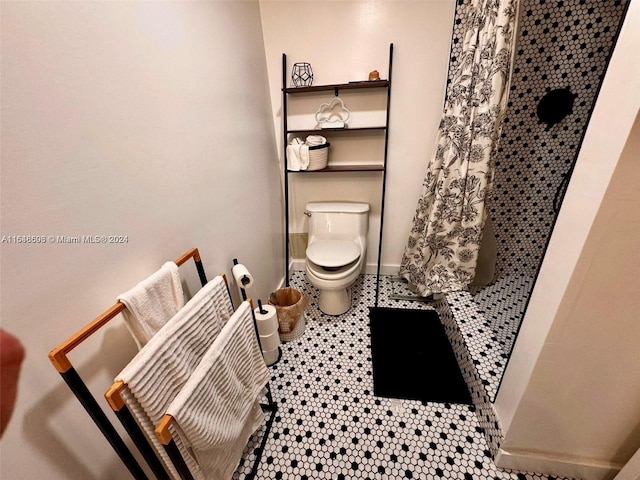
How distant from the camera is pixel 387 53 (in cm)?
161

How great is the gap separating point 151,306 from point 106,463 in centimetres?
46

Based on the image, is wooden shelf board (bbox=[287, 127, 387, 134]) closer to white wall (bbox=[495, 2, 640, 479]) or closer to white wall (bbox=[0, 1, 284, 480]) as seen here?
white wall (bbox=[0, 1, 284, 480])

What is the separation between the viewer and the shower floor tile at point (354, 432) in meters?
1.04

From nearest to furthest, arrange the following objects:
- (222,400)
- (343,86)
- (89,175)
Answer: (89,175) < (222,400) < (343,86)

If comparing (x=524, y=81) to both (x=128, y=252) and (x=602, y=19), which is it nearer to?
(x=602, y=19)

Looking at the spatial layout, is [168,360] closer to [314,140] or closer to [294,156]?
[294,156]

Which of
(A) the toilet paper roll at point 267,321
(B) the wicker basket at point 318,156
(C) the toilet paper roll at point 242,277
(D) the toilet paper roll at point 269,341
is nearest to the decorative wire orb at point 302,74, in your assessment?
(B) the wicker basket at point 318,156

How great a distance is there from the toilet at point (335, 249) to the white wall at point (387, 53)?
33cm

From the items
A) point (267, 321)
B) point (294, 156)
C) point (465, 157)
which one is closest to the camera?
point (267, 321)

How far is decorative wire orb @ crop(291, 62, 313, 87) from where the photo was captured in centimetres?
170

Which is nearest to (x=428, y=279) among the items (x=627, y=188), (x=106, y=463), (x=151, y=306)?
(x=627, y=188)

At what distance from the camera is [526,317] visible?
864 mm

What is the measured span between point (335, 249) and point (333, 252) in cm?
4

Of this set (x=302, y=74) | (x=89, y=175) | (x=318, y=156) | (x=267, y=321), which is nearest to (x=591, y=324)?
(x=267, y=321)
